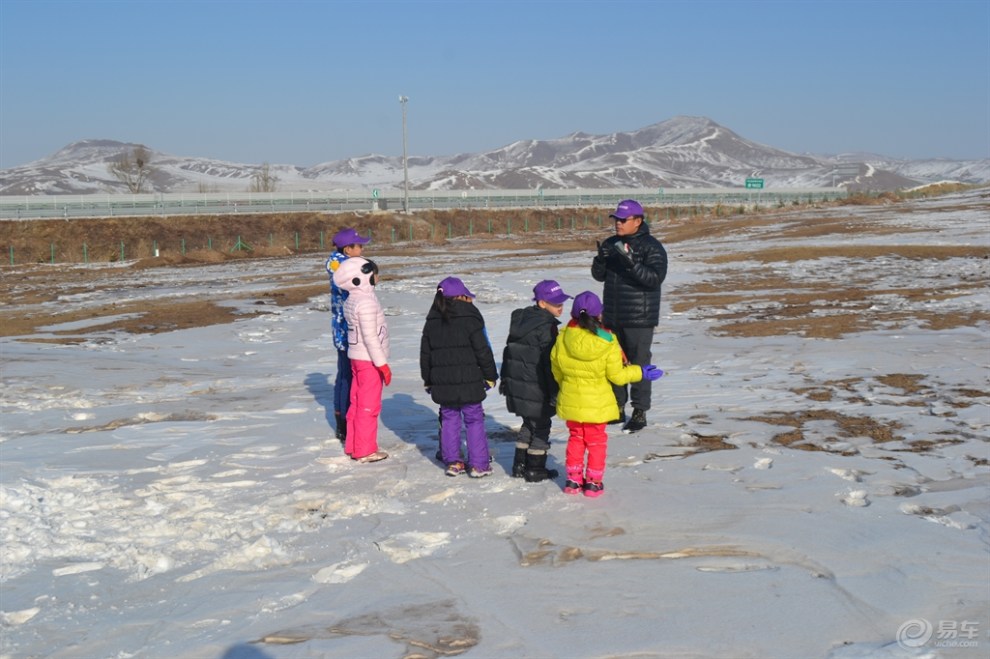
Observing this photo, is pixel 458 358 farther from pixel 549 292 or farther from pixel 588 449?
pixel 588 449

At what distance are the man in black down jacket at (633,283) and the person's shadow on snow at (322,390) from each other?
2.84 m

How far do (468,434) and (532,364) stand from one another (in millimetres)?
716

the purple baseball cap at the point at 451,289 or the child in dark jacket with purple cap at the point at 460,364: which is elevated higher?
the purple baseball cap at the point at 451,289

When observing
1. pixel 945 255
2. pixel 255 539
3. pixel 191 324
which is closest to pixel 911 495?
pixel 255 539

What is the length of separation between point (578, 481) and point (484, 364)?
113 centimetres

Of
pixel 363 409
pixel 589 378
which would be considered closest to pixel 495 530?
pixel 589 378

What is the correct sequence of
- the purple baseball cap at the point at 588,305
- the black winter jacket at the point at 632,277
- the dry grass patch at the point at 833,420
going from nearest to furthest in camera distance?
the purple baseball cap at the point at 588,305, the dry grass patch at the point at 833,420, the black winter jacket at the point at 632,277

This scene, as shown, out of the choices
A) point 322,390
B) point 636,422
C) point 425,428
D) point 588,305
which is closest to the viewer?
point 588,305

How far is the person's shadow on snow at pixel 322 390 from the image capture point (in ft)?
31.9

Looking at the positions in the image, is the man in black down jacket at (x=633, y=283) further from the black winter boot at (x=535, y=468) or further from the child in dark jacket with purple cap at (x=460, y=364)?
the child in dark jacket with purple cap at (x=460, y=364)

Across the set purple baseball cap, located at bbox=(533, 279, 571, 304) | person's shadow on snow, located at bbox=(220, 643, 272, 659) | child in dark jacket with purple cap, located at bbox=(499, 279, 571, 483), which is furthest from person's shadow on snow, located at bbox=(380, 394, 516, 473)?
person's shadow on snow, located at bbox=(220, 643, 272, 659)

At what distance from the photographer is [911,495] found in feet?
20.8

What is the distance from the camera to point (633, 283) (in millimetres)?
8211

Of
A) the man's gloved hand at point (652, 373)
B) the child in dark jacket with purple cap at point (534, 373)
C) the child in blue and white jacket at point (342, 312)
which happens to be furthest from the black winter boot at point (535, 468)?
the child in blue and white jacket at point (342, 312)
